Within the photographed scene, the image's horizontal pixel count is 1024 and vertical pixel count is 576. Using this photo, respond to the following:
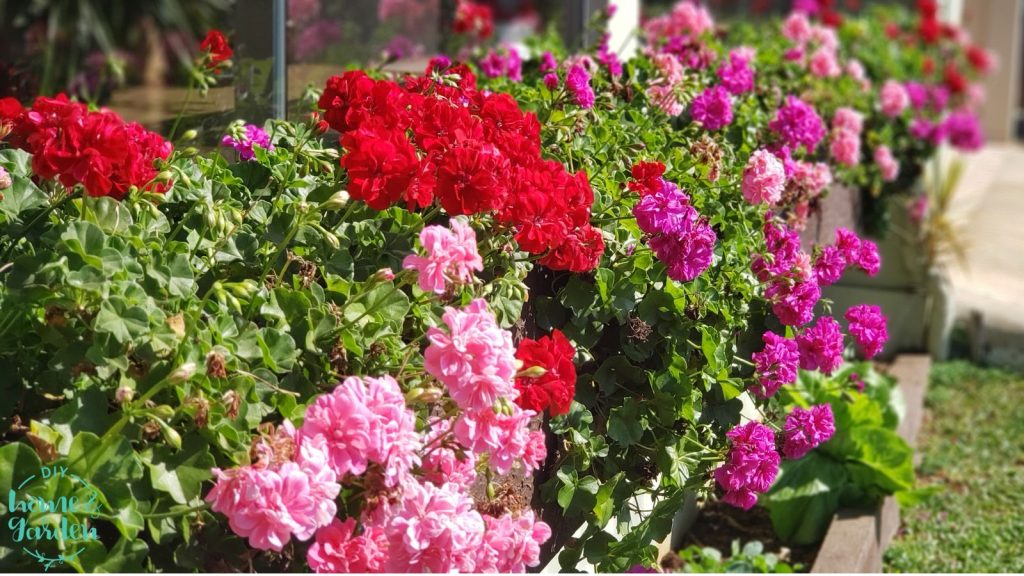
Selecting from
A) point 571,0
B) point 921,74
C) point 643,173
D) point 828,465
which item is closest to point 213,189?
point 643,173

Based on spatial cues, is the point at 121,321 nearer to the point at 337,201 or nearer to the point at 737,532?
the point at 337,201

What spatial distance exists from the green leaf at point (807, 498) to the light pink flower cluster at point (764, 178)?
4.35ft

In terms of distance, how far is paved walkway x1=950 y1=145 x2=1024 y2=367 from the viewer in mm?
5562

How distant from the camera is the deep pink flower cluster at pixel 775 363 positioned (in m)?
2.28

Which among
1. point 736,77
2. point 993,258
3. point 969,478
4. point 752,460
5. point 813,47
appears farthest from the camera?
point 993,258

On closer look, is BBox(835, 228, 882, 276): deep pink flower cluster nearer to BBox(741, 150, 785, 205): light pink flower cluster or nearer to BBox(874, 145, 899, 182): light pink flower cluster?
BBox(741, 150, 785, 205): light pink flower cluster

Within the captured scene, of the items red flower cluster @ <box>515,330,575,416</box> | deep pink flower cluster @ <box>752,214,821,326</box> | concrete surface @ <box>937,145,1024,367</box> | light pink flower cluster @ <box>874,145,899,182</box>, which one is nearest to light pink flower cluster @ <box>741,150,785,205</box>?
deep pink flower cluster @ <box>752,214,821,326</box>

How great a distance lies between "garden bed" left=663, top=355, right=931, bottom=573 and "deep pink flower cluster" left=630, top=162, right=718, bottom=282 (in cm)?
135

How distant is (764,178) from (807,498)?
1388 millimetres

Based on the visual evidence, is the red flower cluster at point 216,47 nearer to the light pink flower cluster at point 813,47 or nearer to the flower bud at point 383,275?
the flower bud at point 383,275

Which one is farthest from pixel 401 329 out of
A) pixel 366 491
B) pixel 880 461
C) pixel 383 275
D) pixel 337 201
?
pixel 880 461

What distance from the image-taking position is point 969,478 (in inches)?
166

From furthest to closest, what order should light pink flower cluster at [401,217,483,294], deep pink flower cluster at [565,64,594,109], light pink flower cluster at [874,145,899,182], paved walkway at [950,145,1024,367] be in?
1. paved walkway at [950,145,1024,367]
2. light pink flower cluster at [874,145,899,182]
3. deep pink flower cluster at [565,64,594,109]
4. light pink flower cluster at [401,217,483,294]

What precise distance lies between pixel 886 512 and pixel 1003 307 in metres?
2.61
